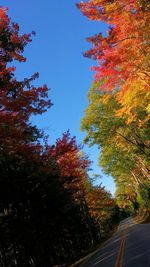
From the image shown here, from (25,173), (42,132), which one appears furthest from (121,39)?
(25,173)

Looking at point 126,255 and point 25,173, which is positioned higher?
point 25,173

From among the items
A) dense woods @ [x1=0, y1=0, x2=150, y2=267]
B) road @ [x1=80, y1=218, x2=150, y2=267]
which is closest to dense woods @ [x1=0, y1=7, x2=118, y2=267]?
dense woods @ [x1=0, y1=0, x2=150, y2=267]

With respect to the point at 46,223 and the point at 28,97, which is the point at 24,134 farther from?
the point at 46,223

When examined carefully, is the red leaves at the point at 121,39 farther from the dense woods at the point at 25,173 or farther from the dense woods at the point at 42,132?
the dense woods at the point at 25,173

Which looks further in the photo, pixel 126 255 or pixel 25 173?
pixel 25 173

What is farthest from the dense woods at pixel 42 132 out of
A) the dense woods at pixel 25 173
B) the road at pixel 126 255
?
the road at pixel 126 255

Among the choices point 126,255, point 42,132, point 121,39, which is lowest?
point 126,255

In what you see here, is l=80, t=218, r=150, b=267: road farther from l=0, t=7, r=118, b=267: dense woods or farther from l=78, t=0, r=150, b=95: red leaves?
l=78, t=0, r=150, b=95: red leaves

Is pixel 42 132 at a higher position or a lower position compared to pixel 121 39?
lower

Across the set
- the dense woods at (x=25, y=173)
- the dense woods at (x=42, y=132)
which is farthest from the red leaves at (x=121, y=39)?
the dense woods at (x=25, y=173)

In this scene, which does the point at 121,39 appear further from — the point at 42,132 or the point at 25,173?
the point at 25,173

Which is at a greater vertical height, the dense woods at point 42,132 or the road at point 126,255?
the dense woods at point 42,132

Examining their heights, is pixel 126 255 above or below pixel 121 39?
below

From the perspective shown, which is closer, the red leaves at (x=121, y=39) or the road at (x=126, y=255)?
the road at (x=126, y=255)
